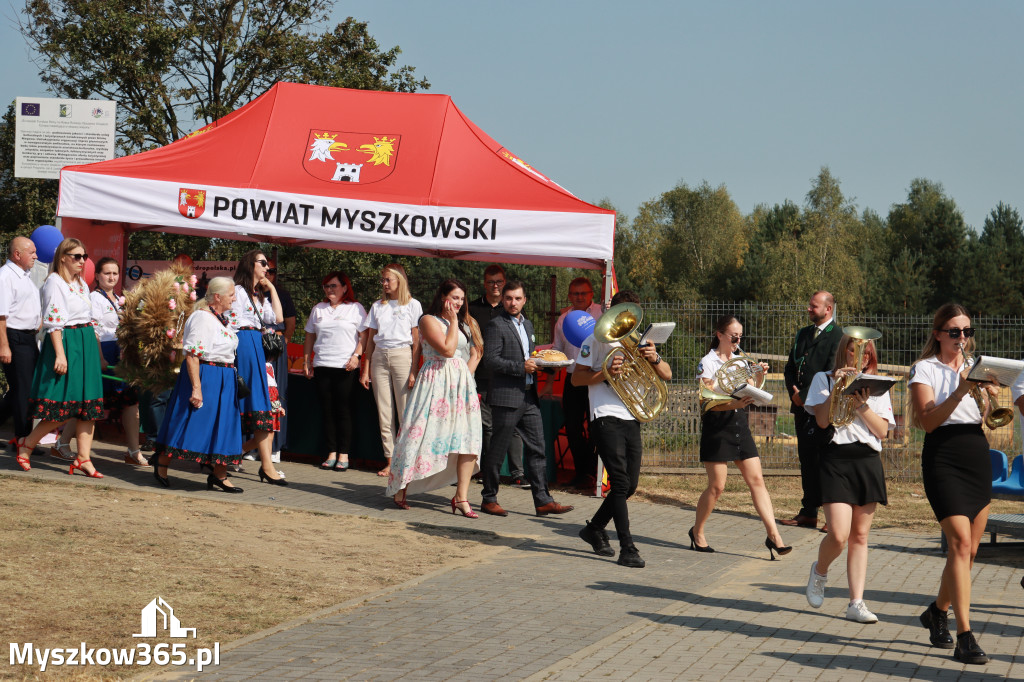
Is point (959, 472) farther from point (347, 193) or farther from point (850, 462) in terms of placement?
point (347, 193)

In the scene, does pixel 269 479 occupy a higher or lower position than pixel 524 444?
lower

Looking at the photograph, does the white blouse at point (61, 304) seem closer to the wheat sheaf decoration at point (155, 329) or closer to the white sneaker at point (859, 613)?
the wheat sheaf decoration at point (155, 329)

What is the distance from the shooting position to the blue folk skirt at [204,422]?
885 centimetres

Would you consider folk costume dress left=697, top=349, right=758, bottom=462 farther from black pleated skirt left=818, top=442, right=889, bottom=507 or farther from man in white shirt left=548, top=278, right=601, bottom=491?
man in white shirt left=548, top=278, right=601, bottom=491

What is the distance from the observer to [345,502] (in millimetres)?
9289

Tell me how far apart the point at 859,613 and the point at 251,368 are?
17.9ft

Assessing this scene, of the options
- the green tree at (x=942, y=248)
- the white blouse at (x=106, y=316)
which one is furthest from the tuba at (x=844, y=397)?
the green tree at (x=942, y=248)

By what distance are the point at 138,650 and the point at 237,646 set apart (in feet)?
1.49

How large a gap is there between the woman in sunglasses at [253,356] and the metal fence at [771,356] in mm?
4453

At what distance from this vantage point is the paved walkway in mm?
5172

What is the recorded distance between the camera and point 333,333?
11000 mm

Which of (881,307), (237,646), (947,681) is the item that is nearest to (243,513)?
(237,646)

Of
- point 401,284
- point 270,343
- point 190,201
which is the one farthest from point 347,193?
point 270,343

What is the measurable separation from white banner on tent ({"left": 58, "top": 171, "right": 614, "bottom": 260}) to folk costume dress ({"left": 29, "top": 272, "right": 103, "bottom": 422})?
65.8 inches
